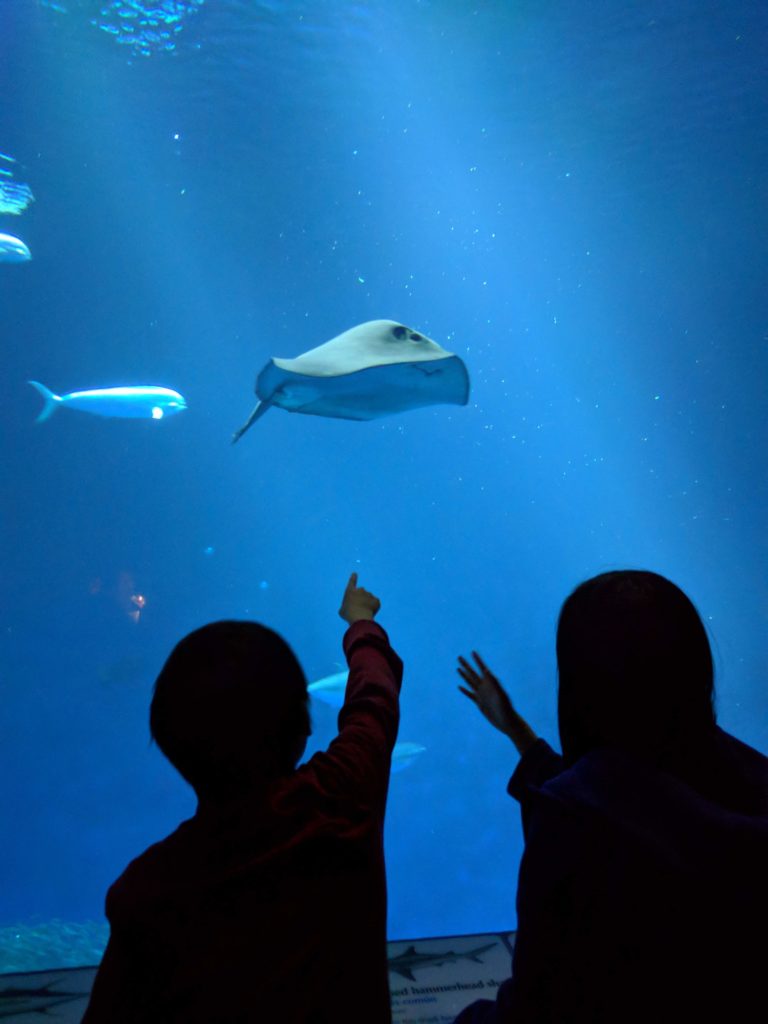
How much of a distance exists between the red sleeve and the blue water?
9.95 m

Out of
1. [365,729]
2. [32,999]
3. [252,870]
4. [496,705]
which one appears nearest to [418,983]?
[32,999]

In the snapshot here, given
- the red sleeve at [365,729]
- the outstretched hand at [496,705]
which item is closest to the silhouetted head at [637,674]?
the outstretched hand at [496,705]

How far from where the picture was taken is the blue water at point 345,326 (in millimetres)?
10945

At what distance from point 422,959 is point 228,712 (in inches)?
89.3

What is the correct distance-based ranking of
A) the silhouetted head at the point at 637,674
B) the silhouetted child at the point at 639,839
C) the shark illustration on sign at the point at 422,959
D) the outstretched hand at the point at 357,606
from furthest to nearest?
the shark illustration on sign at the point at 422,959 → the outstretched hand at the point at 357,606 → the silhouetted head at the point at 637,674 → the silhouetted child at the point at 639,839

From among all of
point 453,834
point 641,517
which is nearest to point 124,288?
point 453,834

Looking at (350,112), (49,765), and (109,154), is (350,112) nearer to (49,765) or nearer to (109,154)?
(109,154)

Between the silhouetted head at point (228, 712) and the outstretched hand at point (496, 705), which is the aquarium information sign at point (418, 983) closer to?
the outstretched hand at point (496, 705)

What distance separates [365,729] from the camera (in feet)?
4.82

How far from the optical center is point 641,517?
25.8 metres

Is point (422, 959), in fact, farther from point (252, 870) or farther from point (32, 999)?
point (252, 870)

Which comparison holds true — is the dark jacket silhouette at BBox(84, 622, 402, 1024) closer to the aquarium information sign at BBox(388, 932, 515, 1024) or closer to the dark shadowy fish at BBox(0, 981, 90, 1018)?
the aquarium information sign at BBox(388, 932, 515, 1024)

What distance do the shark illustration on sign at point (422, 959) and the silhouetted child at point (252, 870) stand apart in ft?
5.79

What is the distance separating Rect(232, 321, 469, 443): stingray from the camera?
410 centimetres
